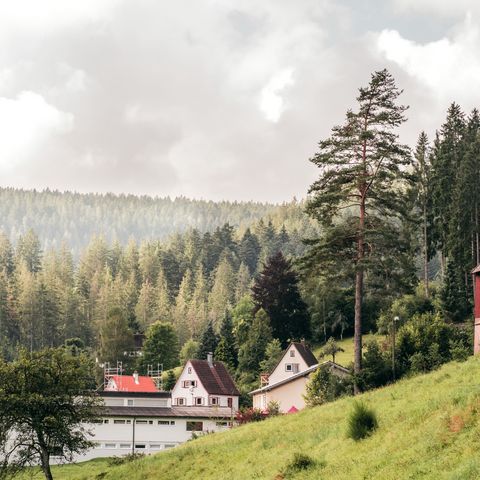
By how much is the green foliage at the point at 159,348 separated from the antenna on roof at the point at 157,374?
3.25ft

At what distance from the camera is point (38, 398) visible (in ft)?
166

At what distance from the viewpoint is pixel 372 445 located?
29828 mm

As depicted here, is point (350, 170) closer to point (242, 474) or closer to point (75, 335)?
point (242, 474)

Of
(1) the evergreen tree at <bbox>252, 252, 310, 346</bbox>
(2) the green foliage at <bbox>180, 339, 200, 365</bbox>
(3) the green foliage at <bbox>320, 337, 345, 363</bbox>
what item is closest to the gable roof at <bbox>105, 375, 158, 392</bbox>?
(1) the evergreen tree at <bbox>252, 252, 310, 346</bbox>

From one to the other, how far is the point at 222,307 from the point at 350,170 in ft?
421

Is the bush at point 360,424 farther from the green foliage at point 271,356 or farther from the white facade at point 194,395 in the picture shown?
the green foliage at point 271,356

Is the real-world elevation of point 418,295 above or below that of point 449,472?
above

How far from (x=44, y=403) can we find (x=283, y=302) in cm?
5845

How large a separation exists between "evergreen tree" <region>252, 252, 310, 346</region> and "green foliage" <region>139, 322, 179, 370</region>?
83.7ft

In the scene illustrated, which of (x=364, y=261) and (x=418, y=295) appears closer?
(x=364, y=261)

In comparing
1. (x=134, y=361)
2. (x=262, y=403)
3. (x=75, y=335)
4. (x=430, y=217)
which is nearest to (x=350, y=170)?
(x=262, y=403)

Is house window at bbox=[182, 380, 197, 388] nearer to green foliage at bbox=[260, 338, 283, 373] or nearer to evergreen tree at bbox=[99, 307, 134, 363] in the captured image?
green foliage at bbox=[260, 338, 283, 373]

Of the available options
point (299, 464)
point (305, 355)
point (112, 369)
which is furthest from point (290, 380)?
point (112, 369)

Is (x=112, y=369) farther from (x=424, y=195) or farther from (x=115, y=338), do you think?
(x=424, y=195)
